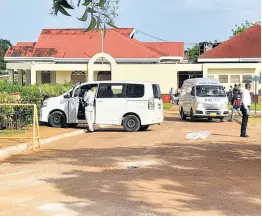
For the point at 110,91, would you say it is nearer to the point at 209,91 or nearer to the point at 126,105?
the point at 126,105

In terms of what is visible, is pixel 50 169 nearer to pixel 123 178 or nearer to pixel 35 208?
pixel 123 178

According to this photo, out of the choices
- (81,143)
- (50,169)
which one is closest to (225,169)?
(50,169)

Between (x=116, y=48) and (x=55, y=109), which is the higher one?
(x=116, y=48)

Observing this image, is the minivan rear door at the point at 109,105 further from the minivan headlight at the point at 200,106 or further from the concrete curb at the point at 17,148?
the minivan headlight at the point at 200,106

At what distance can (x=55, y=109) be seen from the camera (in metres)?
22.1

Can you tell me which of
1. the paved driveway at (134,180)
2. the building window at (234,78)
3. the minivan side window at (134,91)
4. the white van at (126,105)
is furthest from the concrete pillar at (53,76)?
the paved driveway at (134,180)

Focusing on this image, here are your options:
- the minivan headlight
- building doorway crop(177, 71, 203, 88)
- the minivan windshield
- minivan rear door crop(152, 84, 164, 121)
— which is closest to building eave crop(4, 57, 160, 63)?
building doorway crop(177, 71, 203, 88)

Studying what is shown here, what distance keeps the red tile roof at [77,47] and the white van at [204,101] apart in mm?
17250

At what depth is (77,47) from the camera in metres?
49.2

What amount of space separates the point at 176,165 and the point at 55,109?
10968mm

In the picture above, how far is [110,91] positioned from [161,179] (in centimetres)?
1141

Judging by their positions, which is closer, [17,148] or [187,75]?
[17,148]

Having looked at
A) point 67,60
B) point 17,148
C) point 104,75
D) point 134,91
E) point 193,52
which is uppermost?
point 193,52

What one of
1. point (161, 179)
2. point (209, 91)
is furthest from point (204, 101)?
point (161, 179)
